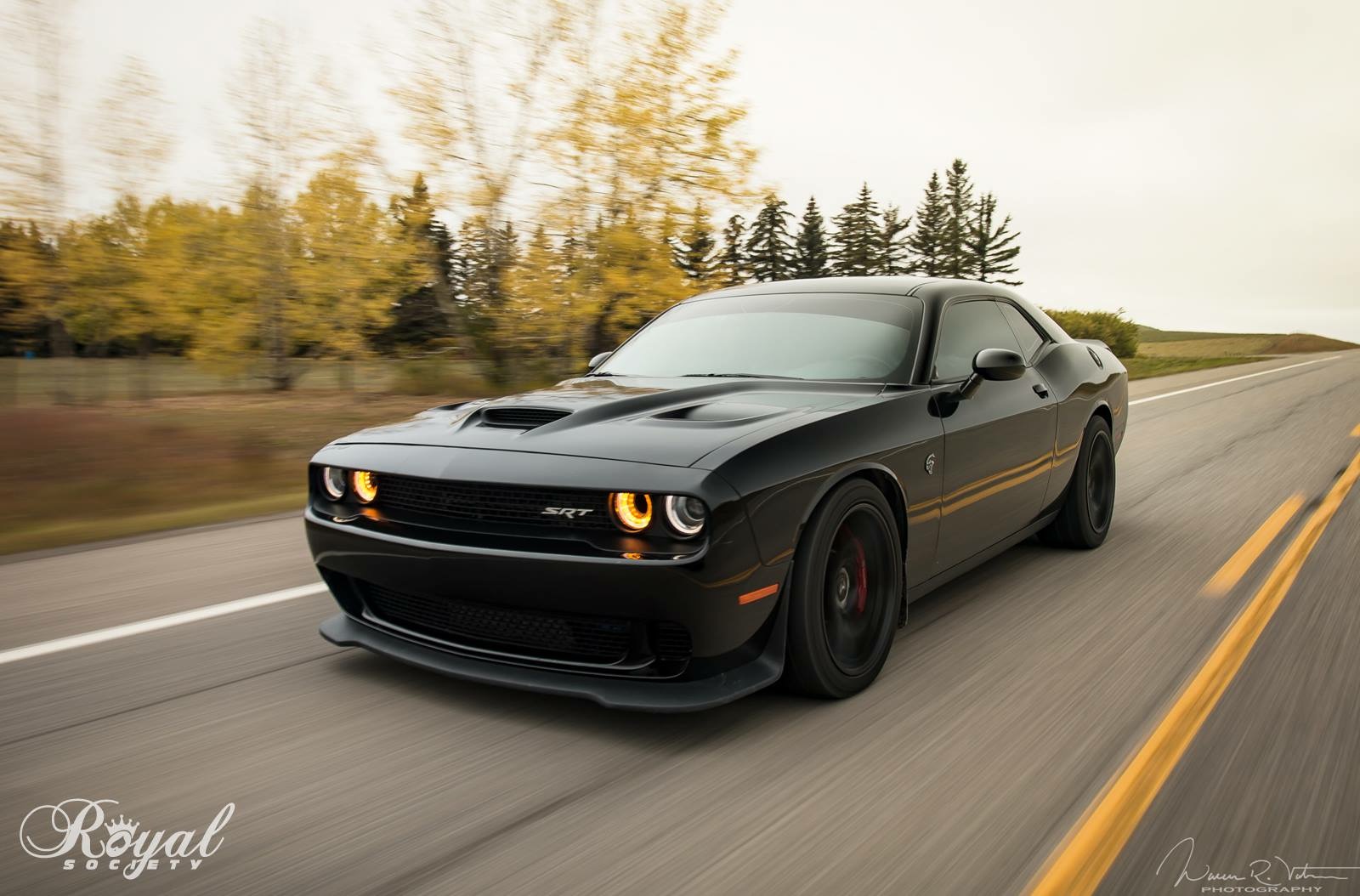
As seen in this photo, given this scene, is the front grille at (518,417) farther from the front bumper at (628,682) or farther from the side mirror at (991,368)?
the side mirror at (991,368)

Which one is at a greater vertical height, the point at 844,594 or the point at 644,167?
the point at 644,167

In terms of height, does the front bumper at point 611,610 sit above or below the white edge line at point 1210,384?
above

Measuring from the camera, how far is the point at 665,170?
1484 centimetres

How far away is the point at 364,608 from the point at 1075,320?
4152 centimetres

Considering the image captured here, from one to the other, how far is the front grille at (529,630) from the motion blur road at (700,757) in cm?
21

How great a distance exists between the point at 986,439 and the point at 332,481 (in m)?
2.50

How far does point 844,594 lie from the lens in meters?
3.27

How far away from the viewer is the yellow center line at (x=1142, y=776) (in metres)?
2.15

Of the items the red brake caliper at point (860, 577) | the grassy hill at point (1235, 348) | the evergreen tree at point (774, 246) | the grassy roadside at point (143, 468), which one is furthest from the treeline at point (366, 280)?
the evergreen tree at point (774, 246)

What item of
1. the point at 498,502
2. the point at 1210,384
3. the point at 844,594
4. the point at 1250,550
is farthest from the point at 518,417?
the point at 1210,384

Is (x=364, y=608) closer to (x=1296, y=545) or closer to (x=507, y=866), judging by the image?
(x=507, y=866)

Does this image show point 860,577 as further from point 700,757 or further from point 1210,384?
point 1210,384

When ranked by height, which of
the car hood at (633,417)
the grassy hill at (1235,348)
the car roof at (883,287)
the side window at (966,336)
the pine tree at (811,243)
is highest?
the pine tree at (811,243)

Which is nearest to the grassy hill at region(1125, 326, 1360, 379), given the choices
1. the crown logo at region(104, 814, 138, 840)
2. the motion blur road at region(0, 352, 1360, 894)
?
the motion blur road at region(0, 352, 1360, 894)
